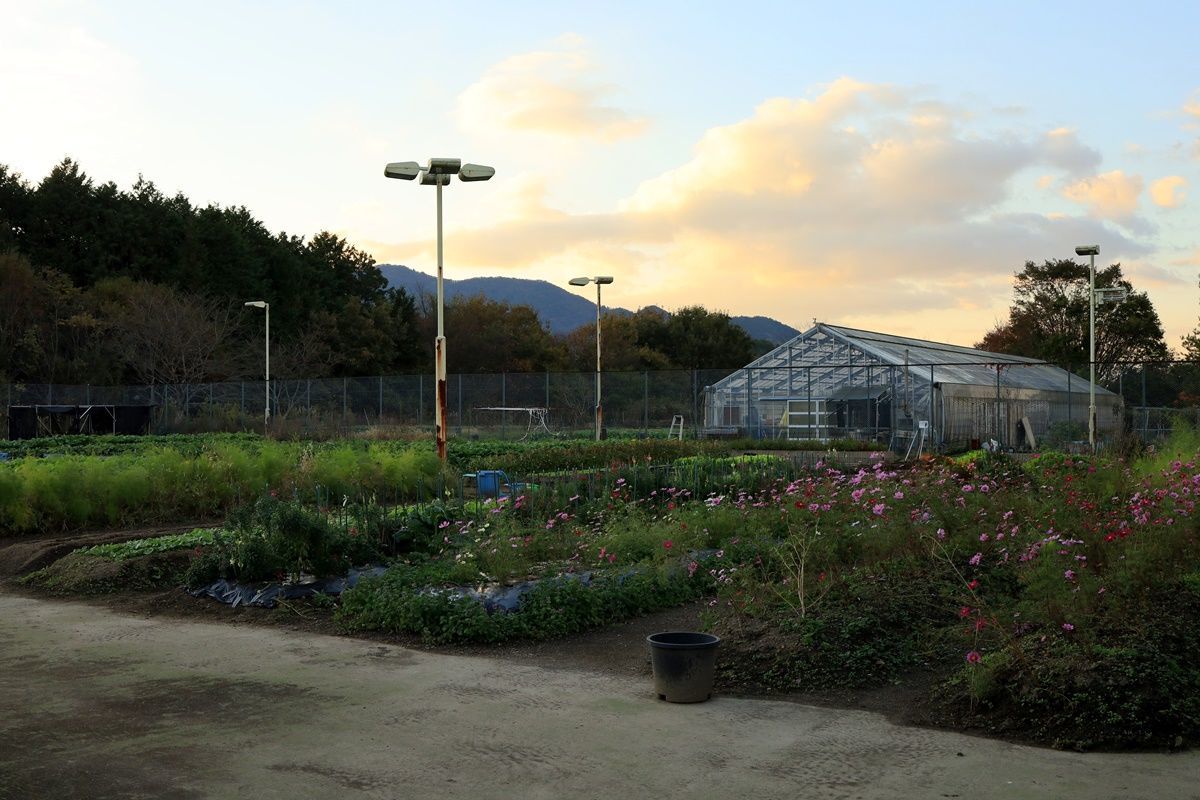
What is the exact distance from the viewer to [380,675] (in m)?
8.05

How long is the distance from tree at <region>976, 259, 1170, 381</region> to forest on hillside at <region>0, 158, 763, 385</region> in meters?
24.7

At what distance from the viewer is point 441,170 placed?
60.3 ft

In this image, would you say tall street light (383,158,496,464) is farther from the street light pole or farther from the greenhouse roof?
the greenhouse roof

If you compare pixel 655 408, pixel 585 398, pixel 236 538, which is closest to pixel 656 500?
pixel 236 538

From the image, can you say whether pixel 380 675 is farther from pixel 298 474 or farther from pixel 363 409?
pixel 363 409

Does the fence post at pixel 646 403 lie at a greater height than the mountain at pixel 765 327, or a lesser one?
lesser

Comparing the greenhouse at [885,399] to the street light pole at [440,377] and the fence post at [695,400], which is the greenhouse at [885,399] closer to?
the fence post at [695,400]

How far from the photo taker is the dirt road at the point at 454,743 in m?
5.56

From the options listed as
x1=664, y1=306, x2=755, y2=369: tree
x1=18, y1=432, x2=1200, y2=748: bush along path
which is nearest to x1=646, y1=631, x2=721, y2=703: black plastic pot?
x1=18, y1=432, x2=1200, y2=748: bush along path

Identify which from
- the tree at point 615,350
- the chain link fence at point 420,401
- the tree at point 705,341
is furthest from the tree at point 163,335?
the tree at point 705,341

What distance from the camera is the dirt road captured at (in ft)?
18.2

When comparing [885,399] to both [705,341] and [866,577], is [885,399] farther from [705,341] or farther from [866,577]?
[705,341]

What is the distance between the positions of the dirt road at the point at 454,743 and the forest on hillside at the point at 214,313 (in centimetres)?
4706

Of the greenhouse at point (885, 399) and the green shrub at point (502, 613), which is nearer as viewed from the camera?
the green shrub at point (502, 613)
